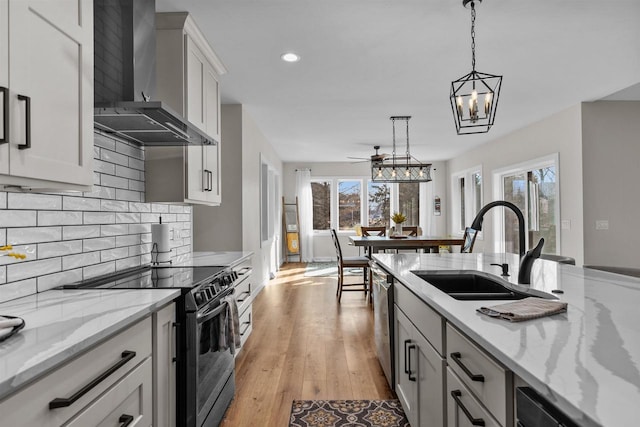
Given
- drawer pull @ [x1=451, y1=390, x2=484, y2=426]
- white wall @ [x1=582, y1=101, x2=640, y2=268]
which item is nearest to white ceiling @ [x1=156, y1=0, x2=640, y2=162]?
white wall @ [x1=582, y1=101, x2=640, y2=268]

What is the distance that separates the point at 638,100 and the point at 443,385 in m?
5.20

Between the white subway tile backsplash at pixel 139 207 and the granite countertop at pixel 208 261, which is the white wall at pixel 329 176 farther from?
the white subway tile backsplash at pixel 139 207

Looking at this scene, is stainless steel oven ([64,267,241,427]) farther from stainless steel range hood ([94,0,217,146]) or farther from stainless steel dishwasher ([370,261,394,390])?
stainless steel dishwasher ([370,261,394,390])

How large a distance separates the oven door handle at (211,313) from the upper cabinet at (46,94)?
0.76 meters

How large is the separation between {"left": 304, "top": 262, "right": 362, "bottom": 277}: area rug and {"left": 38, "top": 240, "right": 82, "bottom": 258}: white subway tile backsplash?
5.73m

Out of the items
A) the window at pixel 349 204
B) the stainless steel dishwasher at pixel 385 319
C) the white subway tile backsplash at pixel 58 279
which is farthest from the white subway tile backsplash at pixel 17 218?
the window at pixel 349 204

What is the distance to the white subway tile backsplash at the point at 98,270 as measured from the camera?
6.50ft

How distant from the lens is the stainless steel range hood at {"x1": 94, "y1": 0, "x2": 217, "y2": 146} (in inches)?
72.8

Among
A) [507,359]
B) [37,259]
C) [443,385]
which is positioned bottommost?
[443,385]

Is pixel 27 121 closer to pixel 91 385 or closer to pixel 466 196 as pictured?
pixel 91 385

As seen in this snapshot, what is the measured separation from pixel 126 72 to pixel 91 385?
1.51 m

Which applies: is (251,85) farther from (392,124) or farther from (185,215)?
(392,124)

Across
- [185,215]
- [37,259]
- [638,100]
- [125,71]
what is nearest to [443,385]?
[37,259]

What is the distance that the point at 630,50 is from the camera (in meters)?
3.31
